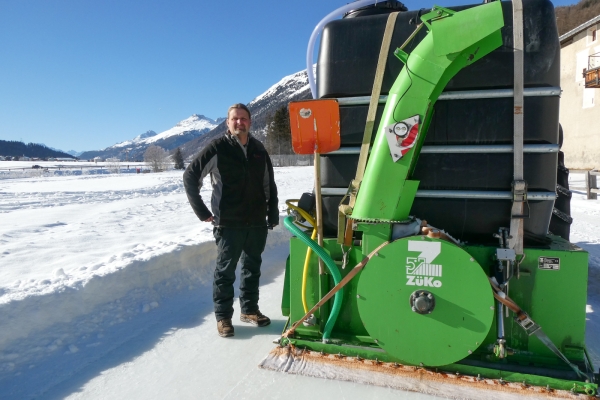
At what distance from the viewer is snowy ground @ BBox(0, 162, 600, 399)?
7.43 ft

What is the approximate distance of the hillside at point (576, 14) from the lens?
3875cm

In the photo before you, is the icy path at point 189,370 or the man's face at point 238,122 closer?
the icy path at point 189,370

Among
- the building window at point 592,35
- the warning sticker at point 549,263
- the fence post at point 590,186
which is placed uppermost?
the building window at point 592,35

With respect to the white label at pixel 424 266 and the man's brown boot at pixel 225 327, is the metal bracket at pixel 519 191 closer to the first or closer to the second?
the white label at pixel 424 266

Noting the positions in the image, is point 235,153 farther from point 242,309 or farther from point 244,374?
point 244,374

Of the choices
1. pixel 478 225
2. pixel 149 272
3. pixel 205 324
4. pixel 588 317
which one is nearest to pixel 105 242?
pixel 149 272

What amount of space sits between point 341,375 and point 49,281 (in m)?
2.75

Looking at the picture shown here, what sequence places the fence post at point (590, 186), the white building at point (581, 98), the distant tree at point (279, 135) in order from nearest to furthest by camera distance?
the fence post at point (590, 186) → the white building at point (581, 98) → the distant tree at point (279, 135)

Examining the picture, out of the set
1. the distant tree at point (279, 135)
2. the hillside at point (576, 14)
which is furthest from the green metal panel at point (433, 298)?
the distant tree at point (279, 135)

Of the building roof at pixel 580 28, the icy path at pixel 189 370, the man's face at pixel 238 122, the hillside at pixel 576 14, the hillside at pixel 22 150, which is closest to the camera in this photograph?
the icy path at pixel 189 370

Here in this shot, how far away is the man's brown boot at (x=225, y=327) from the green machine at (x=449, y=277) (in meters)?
1.16

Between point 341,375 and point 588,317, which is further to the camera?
point 588,317

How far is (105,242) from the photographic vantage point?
5324mm

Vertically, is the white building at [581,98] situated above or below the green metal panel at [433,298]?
above
